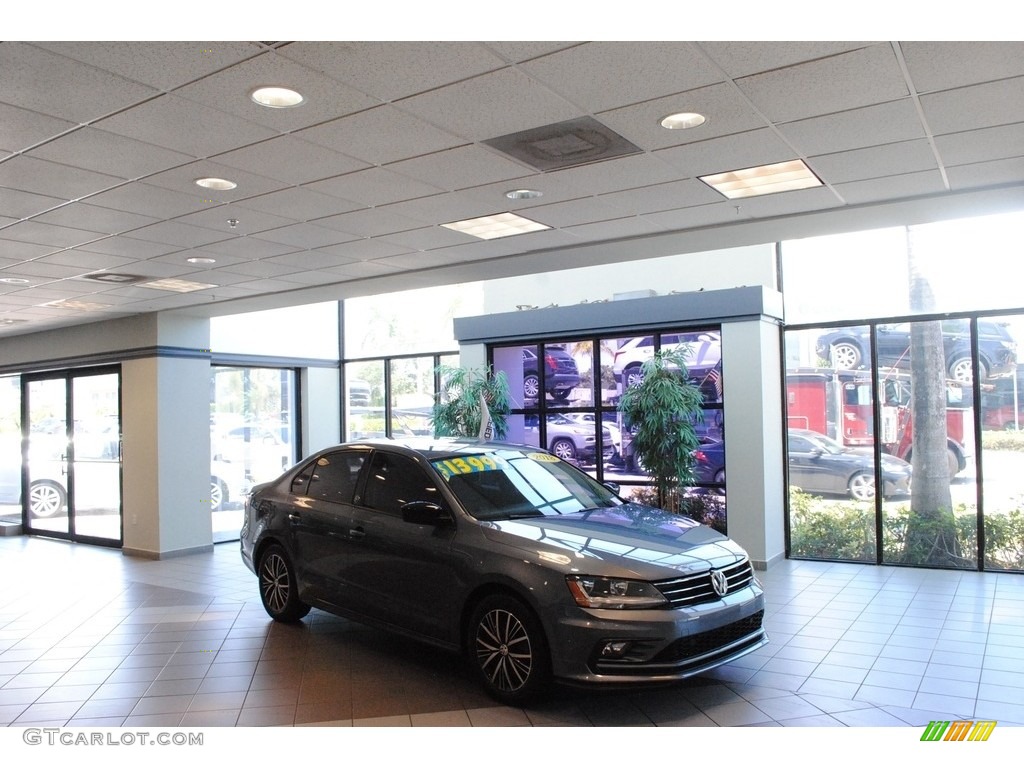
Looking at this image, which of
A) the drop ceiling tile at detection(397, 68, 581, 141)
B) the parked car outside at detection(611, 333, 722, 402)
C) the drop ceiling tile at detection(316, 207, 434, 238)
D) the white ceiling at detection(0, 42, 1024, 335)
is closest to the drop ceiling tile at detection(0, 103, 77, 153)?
the white ceiling at detection(0, 42, 1024, 335)

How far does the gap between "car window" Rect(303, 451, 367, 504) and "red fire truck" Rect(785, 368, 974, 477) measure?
4.99 m

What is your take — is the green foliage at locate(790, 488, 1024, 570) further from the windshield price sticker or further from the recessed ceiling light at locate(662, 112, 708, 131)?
the recessed ceiling light at locate(662, 112, 708, 131)

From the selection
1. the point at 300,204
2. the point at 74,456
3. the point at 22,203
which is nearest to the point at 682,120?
the point at 300,204

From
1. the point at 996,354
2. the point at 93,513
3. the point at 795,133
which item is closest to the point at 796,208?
the point at 795,133

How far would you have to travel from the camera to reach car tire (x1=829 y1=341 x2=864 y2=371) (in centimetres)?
835

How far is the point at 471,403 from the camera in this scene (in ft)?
31.4

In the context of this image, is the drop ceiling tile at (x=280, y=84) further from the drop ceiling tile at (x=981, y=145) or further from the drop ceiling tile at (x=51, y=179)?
the drop ceiling tile at (x=981, y=145)

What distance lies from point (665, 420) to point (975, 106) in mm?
4767

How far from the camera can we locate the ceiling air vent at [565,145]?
4.01m

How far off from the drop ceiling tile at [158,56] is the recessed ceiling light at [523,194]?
2234 millimetres

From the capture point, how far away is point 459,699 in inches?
173

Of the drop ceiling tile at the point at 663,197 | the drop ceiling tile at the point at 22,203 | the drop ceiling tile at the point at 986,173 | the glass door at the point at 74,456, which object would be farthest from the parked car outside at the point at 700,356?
the glass door at the point at 74,456

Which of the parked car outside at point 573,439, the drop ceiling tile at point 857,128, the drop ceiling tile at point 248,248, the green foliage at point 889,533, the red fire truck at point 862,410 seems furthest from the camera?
the parked car outside at point 573,439
